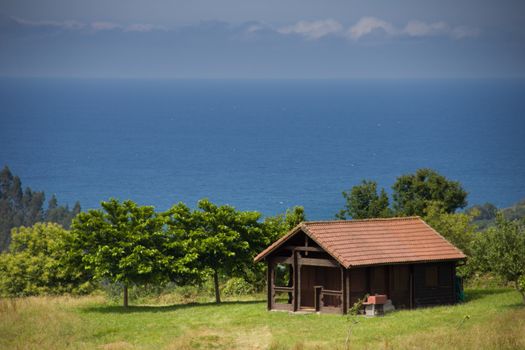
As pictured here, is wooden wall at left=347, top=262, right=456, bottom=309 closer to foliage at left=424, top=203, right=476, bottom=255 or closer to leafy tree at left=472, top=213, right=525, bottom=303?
leafy tree at left=472, top=213, right=525, bottom=303

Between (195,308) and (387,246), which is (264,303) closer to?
(195,308)

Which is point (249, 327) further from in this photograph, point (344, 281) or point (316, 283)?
point (316, 283)

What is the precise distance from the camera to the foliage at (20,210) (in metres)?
167

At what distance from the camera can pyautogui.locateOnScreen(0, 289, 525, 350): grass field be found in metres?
33.9

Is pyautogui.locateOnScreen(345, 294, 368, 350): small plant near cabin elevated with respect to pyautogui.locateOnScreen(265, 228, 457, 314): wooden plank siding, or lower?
lower

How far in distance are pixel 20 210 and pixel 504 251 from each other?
5948 inches

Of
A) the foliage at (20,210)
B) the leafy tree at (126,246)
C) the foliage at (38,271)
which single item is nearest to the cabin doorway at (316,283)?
the leafy tree at (126,246)

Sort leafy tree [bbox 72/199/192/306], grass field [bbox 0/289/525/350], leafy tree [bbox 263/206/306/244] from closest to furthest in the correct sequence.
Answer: grass field [bbox 0/289/525/350], leafy tree [bbox 72/199/192/306], leafy tree [bbox 263/206/306/244]

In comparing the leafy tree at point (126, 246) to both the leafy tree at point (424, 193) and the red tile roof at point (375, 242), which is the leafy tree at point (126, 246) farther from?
the leafy tree at point (424, 193)

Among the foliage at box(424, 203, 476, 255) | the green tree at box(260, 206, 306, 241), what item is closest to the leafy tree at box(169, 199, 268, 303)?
the green tree at box(260, 206, 306, 241)

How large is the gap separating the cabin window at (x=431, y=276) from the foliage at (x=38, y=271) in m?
17.3

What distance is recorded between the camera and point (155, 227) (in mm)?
45656

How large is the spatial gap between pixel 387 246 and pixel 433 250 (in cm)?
215

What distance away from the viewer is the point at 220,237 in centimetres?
4500
